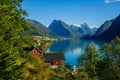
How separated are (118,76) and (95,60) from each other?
10.8m

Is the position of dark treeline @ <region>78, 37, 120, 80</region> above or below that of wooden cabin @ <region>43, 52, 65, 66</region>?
below

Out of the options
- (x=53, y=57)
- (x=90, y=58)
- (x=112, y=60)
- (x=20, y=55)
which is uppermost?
(x=53, y=57)

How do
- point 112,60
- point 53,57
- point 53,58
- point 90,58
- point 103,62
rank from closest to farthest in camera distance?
point 112,60 < point 103,62 < point 90,58 < point 53,58 < point 53,57

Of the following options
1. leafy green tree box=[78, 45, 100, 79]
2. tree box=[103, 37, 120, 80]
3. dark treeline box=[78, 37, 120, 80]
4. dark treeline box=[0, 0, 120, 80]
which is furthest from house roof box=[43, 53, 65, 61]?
tree box=[103, 37, 120, 80]

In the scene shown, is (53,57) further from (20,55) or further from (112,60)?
(20,55)

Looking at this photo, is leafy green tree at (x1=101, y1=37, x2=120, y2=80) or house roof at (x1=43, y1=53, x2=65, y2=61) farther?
house roof at (x1=43, y1=53, x2=65, y2=61)

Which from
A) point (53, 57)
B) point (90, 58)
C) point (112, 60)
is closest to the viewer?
point (112, 60)

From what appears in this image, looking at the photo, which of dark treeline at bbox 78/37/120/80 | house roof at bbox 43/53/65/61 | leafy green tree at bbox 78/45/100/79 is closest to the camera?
dark treeline at bbox 78/37/120/80

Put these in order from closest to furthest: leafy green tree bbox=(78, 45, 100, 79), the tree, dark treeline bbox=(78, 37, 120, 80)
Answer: the tree, dark treeline bbox=(78, 37, 120, 80), leafy green tree bbox=(78, 45, 100, 79)

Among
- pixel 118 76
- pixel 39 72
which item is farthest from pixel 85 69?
pixel 39 72

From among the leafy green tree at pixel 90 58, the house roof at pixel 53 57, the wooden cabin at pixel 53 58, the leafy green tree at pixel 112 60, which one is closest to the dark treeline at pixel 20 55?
the leafy green tree at pixel 112 60

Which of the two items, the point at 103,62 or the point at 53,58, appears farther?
the point at 53,58

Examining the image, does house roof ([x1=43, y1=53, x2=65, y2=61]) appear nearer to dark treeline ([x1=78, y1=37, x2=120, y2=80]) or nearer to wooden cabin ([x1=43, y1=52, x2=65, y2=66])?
wooden cabin ([x1=43, y1=52, x2=65, y2=66])

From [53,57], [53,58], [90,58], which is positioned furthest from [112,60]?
[53,57]
